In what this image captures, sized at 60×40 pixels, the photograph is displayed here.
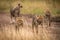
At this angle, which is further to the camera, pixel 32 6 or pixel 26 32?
pixel 32 6

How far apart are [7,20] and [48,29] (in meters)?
0.78

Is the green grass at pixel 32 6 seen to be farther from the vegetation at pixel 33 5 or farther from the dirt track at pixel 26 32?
the dirt track at pixel 26 32

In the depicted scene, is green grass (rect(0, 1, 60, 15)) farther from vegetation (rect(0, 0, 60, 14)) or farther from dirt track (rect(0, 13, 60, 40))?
dirt track (rect(0, 13, 60, 40))

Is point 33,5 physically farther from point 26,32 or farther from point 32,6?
point 26,32

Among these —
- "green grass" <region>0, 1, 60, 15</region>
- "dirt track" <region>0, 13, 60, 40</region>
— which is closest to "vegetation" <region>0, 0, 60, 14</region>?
"green grass" <region>0, 1, 60, 15</region>

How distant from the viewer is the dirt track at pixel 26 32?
3844mm

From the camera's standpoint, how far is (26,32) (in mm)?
3877

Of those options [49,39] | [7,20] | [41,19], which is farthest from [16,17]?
[49,39]

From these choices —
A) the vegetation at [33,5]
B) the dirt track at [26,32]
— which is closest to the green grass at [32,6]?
the vegetation at [33,5]

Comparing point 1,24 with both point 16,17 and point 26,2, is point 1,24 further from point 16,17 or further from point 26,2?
point 26,2

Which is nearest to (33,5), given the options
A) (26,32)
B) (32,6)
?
(32,6)

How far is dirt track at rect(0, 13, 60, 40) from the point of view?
3844 millimetres

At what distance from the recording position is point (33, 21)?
3926 mm

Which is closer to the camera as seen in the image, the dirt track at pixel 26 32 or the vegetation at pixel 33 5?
the dirt track at pixel 26 32
